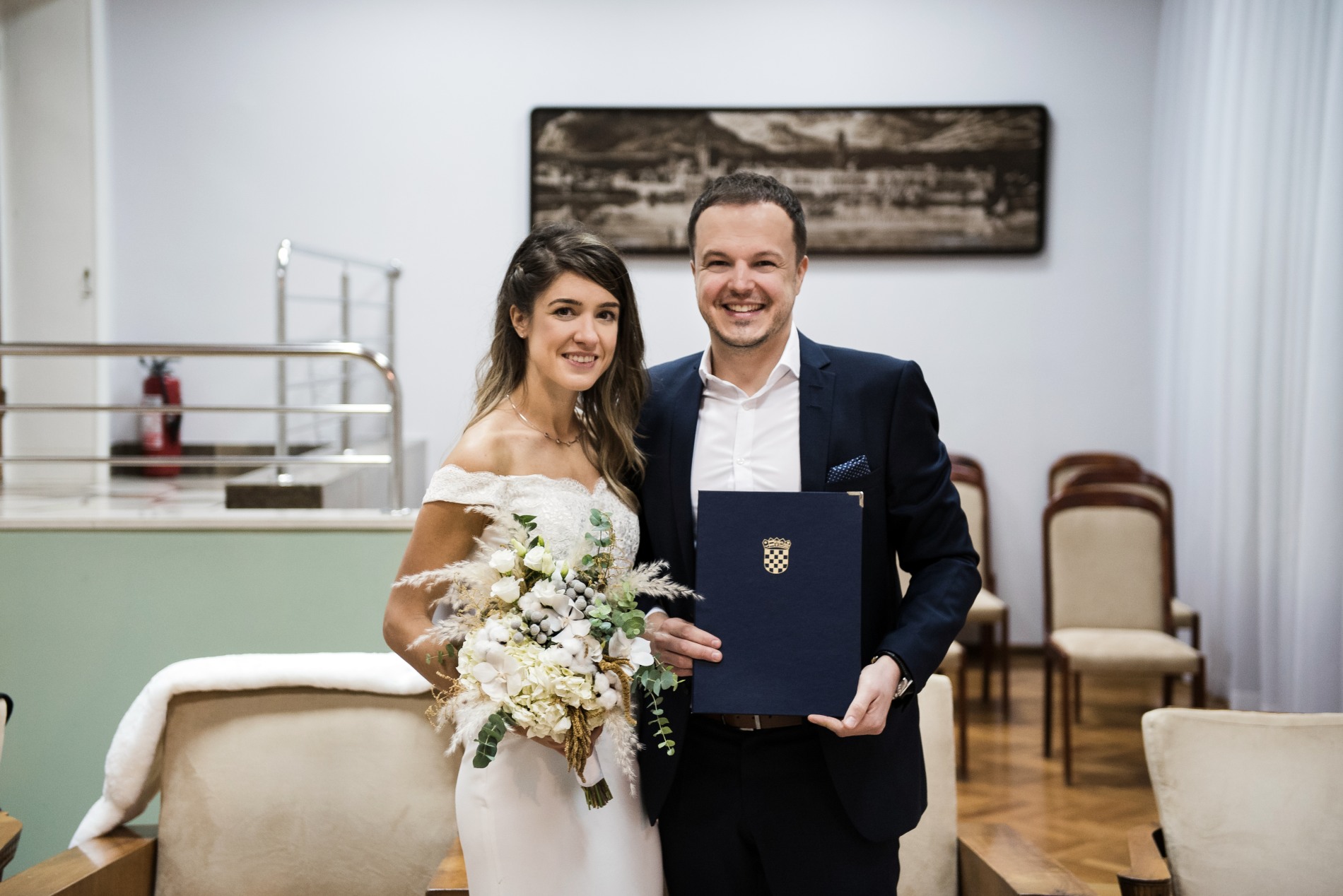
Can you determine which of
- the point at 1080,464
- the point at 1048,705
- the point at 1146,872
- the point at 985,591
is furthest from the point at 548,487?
the point at 1080,464

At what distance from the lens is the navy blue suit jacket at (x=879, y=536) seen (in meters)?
1.59

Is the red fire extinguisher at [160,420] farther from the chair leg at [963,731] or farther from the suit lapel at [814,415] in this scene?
the suit lapel at [814,415]

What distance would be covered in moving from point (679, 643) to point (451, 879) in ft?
2.32

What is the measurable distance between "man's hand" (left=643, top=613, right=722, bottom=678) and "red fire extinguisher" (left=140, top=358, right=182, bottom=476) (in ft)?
16.4

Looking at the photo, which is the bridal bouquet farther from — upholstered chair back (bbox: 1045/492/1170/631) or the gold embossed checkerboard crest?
upholstered chair back (bbox: 1045/492/1170/631)

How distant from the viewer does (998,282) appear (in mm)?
5891

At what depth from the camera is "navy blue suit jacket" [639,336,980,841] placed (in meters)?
1.59

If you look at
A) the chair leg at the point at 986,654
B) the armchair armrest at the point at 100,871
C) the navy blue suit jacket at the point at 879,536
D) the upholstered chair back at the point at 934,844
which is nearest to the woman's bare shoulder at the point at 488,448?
the navy blue suit jacket at the point at 879,536

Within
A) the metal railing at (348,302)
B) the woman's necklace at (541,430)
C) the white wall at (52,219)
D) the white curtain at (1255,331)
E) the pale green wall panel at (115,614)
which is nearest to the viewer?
the woman's necklace at (541,430)

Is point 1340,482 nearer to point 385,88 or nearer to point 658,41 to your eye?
point 658,41

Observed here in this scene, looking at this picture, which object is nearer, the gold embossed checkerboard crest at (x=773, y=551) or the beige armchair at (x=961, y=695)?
the gold embossed checkerboard crest at (x=773, y=551)

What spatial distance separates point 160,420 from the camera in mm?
5879

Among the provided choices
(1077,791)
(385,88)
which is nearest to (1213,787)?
(1077,791)

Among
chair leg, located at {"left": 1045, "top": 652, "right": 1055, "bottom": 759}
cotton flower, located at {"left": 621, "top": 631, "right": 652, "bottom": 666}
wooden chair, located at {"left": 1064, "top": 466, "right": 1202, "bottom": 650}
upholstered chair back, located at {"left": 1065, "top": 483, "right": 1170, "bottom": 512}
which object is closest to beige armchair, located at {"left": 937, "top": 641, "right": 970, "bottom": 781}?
chair leg, located at {"left": 1045, "top": 652, "right": 1055, "bottom": 759}
